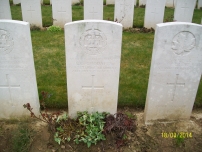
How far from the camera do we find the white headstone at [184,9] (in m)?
9.13

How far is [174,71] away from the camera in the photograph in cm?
386

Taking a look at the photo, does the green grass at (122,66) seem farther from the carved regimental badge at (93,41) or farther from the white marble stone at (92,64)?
the carved regimental badge at (93,41)

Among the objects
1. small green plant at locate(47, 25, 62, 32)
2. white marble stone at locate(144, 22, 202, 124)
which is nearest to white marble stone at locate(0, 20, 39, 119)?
white marble stone at locate(144, 22, 202, 124)

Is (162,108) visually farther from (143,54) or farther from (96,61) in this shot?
(143,54)

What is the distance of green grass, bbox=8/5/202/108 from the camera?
16.1ft

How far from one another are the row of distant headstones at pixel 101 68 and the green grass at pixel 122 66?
0.70 meters

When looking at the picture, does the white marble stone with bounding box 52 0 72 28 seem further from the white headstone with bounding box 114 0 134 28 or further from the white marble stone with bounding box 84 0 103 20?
the white headstone with bounding box 114 0 134 28

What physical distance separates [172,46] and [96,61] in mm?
1244

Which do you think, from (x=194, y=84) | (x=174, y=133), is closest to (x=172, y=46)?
(x=194, y=84)

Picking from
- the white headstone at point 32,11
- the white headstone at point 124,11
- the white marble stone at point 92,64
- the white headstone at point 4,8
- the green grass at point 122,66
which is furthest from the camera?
the white headstone at point 124,11

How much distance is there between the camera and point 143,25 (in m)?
9.82

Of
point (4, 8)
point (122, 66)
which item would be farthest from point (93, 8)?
point (122, 66)
